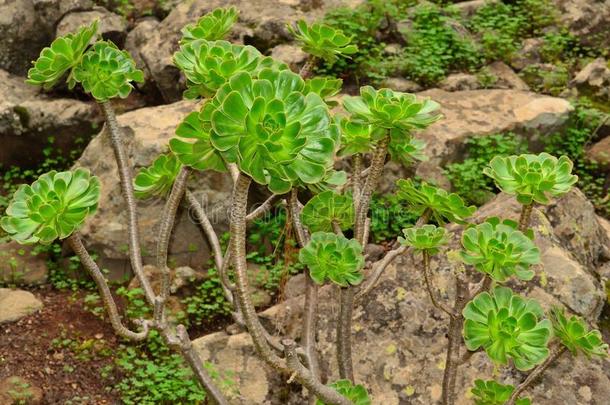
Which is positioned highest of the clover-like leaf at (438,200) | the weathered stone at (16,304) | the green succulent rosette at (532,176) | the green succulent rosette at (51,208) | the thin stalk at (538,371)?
the green succulent rosette at (51,208)

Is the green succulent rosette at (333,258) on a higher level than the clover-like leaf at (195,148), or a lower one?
lower

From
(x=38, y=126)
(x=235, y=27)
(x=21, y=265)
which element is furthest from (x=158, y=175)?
(x=38, y=126)

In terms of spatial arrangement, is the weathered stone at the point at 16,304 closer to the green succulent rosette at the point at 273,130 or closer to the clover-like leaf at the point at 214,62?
the clover-like leaf at the point at 214,62

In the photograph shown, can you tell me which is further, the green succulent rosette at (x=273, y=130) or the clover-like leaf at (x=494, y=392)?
the clover-like leaf at (x=494, y=392)

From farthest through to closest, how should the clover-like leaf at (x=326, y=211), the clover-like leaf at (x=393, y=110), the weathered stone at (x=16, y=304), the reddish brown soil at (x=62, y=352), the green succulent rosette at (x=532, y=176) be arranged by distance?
the weathered stone at (x=16, y=304)
the reddish brown soil at (x=62, y=352)
the clover-like leaf at (x=326, y=211)
the green succulent rosette at (x=532, y=176)
the clover-like leaf at (x=393, y=110)

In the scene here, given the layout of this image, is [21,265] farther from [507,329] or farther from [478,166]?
[507,329]

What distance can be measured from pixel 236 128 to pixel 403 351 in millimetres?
1875

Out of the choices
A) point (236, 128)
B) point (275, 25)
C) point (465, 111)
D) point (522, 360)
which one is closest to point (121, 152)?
point (236, 128)

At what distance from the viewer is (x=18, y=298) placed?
14.2ft

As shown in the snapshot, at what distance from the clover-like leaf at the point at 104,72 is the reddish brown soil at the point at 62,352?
5.90 ft

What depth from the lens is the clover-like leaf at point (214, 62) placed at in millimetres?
2207

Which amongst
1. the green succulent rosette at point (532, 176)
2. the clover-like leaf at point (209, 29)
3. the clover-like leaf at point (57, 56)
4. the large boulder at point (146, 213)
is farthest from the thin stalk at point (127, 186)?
the large boulder at point (146, 213)

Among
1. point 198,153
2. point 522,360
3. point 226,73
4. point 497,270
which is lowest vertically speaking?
point 522,360

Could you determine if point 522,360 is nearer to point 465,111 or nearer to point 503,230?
point 503,230
